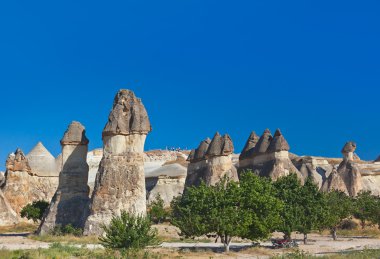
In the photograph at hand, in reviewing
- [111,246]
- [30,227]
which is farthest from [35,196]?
[111,246]

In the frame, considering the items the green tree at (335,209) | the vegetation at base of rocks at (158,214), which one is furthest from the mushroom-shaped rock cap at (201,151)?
the green tree at (335,209)

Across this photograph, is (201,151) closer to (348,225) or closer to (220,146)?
(220,146)

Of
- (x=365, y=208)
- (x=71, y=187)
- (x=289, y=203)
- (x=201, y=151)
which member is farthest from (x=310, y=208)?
(x=201, y=151)

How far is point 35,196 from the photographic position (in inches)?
1705

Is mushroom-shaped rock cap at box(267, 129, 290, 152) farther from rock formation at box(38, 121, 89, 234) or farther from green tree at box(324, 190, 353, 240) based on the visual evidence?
rock formation at box(38, 121, 89, 234)

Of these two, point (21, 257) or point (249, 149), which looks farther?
point (249, 149)

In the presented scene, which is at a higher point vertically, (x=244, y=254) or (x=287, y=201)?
(x=287, y=201)

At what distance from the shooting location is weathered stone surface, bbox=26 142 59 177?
1836 inches

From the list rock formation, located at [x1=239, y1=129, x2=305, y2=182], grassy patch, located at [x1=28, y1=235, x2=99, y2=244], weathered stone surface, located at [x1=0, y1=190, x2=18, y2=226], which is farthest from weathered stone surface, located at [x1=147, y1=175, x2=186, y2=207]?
grassy patch, located at [x1=28, y1=235, x2=99, y2=244]

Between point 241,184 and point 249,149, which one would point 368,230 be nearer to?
point 249,149

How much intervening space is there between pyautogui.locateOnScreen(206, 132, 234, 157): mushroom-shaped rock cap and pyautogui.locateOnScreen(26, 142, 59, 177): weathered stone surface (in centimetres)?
1721

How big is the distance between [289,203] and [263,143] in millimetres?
13570

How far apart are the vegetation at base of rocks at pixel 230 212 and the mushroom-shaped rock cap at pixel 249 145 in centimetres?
1778

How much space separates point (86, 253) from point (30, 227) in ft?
61.4
